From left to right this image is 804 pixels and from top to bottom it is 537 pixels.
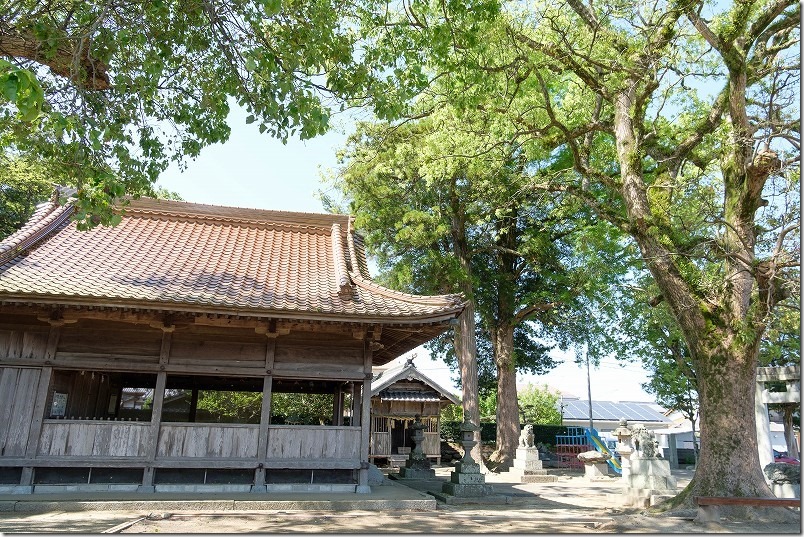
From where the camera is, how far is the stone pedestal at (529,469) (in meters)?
18.0

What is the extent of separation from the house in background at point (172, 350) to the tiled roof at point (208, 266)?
5 cm

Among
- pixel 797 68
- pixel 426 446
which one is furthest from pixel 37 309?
pixel 426 446

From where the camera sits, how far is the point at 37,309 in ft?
29.8

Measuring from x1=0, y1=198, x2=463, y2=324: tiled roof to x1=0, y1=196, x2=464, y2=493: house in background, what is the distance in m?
0.05

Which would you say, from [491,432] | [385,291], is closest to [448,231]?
[385,291]

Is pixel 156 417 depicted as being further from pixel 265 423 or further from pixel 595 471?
pixel 595 471

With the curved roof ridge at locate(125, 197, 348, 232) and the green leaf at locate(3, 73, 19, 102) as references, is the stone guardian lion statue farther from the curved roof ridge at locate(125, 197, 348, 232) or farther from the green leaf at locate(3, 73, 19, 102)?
the green leaf at locate(3, 73, 19, 102)

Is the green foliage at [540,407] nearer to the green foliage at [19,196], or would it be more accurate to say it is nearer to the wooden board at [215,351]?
the wooden board at [215,351]

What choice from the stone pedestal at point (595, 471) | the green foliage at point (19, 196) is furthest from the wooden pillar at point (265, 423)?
the green foliage at point (19, 196)

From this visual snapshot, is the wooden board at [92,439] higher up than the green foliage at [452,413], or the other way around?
the green foliage at [452,413]

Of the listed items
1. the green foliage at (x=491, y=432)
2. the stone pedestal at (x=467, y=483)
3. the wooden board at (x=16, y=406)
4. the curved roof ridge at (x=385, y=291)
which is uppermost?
the curved roof ridge at (x=385, y=291)

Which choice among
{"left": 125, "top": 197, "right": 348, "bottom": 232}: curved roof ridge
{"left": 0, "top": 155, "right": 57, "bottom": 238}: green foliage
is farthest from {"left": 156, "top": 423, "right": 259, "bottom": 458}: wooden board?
{"left": 0, "top": 155, "right": 57, "bottom": 238}: green foliage

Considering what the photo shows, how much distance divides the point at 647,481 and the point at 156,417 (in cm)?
998

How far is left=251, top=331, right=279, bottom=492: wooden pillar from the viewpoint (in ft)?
31.7
